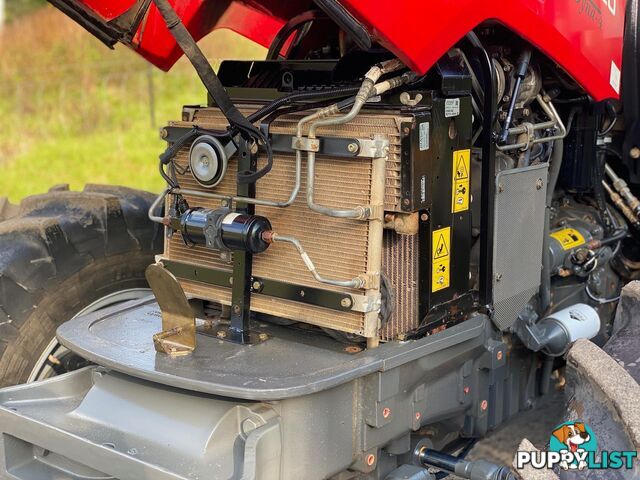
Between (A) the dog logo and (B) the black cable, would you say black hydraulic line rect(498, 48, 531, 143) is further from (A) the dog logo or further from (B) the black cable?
(A) the dog logo

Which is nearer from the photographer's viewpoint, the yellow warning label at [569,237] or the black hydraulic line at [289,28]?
the black hydraulic line at [289,28]

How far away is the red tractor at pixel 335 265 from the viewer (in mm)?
2166

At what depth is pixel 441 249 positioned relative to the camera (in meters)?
2.41

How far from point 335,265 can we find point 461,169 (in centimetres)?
47

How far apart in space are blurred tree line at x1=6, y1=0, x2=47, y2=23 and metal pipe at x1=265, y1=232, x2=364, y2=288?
46.7ft

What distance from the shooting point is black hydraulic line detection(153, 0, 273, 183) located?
7.32 ft

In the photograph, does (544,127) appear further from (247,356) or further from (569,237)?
(247,356)

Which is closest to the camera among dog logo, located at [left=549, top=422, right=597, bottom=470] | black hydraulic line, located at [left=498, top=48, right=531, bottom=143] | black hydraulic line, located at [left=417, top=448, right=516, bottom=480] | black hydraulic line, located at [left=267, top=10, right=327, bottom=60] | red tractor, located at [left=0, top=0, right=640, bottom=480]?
dog logo, located at [left=549, top=422, right=597, bottom=470]

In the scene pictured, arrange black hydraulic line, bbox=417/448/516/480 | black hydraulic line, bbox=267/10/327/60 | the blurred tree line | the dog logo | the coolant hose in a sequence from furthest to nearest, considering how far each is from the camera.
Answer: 1. the blurred tree line
2. the coolant hose
3. black hydraulic line, bbox=267/10/327/60
4. black hydraulic line, bbox=417/448/516/480
5. the dog logo

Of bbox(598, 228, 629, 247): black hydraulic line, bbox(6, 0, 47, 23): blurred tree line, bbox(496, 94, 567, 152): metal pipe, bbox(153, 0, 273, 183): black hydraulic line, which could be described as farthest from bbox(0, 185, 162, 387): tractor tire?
bbox(6, 0, 47, 23): blurred tree line

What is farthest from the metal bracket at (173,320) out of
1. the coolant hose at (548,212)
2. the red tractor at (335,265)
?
the coolant hose at (548,212)

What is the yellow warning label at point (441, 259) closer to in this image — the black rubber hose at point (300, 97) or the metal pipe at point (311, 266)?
the metal pipe at point (311, 266)

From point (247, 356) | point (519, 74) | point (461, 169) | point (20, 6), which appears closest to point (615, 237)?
point (519, 74)

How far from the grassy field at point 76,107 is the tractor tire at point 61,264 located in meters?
4.63
